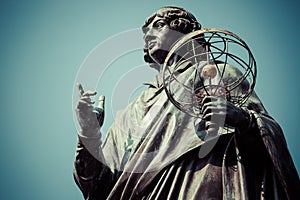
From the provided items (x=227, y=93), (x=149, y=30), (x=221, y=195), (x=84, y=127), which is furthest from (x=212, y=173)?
(x=149, y=30)

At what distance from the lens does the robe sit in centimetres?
745

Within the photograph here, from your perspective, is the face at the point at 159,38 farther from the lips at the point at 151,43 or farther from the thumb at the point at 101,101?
the thumb at the point at 101,101

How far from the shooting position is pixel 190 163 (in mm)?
7738

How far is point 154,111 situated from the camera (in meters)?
8.41

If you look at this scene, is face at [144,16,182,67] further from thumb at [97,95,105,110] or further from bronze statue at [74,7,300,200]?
thumb at [97,95,105,110]

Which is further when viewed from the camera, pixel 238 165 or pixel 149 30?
pixel 149 30

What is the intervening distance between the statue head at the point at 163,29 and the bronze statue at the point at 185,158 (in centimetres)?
63

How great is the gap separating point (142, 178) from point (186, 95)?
1091mm

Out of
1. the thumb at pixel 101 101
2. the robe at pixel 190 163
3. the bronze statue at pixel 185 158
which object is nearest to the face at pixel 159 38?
the bronze statue at pixel 185 158

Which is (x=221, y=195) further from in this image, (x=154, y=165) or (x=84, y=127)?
(x=84, y=127)

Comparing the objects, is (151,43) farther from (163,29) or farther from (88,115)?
(88,115)

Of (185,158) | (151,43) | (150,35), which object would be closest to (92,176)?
(185,158)

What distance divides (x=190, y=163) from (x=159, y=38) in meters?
2.00

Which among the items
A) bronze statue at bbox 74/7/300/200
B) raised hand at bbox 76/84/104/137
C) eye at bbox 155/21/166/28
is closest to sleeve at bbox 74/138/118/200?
bronze statue at bbox 74/7/300/200
